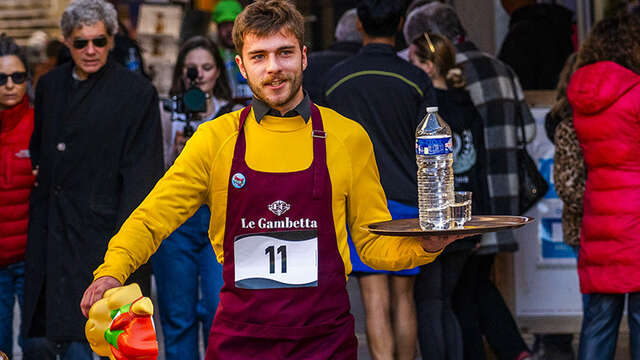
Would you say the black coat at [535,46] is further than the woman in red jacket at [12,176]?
Yes

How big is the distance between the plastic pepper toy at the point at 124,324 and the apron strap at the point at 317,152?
2.08 feet

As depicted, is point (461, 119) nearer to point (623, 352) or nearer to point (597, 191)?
point (597, 191)

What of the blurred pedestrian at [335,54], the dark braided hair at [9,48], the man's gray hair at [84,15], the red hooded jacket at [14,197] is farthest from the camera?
the blurred pedestrian at [335,54]

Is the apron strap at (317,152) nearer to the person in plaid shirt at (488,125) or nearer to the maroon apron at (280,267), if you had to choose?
the maroon apron at (280,267)

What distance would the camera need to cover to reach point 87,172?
5.06 metres

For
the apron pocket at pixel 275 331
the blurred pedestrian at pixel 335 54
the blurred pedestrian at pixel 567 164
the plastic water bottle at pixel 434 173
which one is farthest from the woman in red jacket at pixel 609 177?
the apron pocket at pixel 275 331

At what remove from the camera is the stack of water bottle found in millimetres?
3223

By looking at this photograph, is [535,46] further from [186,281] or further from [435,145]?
[435,145]

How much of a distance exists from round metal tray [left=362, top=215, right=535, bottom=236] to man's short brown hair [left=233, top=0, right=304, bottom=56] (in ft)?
2.29

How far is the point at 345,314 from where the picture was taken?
3.49 m

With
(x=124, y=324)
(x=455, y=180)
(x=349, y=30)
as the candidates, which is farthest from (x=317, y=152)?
(x=349, y=30)

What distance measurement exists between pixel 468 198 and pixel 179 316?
290 cm

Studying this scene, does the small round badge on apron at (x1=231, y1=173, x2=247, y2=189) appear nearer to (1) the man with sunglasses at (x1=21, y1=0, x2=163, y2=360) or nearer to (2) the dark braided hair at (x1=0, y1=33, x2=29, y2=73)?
(1) the man with sunglasses at (x1=21, y1=0, x2=163, y2=360)

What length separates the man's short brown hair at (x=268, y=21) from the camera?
3.40m
